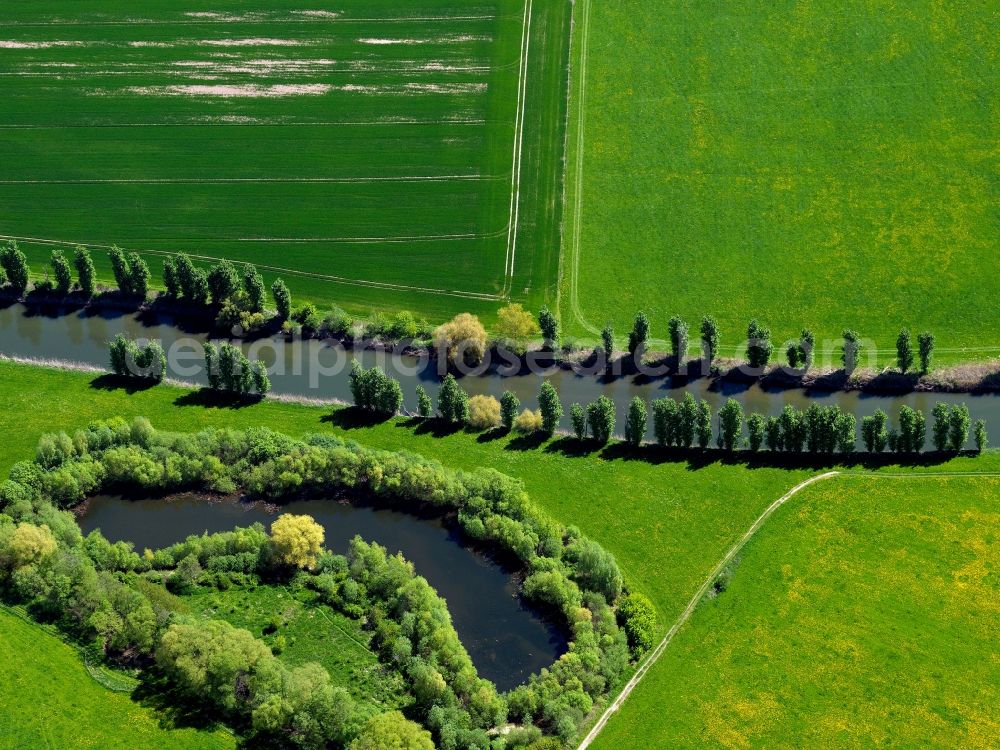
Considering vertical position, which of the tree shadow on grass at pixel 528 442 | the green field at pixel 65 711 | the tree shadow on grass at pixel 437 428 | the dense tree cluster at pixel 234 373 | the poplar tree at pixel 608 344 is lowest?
the green field at pixel 65 711

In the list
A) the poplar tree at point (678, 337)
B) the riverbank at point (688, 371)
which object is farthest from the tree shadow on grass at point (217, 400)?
the poplar tree at point (678, 337)

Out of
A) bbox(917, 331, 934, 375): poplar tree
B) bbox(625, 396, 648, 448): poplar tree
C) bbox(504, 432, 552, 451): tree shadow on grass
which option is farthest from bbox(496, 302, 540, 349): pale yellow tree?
bbox(917, 331, 934, 375): poplar tree

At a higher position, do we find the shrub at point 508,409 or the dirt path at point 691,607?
the shrub at point 508,409

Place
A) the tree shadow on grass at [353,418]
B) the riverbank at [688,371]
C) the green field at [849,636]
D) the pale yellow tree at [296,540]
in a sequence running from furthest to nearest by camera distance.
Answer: the riverbank at [688,371], the tree shadow on grass at [353,418], the pale yellow tree at [296,540], the green field at [849,636]

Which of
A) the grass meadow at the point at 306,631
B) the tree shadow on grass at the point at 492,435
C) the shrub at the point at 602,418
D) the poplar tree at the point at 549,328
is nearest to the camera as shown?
the grass meadow at the point at 306,631

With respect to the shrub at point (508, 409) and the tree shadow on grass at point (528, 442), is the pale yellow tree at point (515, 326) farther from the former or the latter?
the tree shadow on grass at point (528, 442)

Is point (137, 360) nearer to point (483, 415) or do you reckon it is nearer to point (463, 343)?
point (463, 343)

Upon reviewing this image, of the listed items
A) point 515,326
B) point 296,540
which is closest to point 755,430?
point 515,326

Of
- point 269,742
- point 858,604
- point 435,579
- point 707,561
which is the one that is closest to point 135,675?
A: point 269,742
